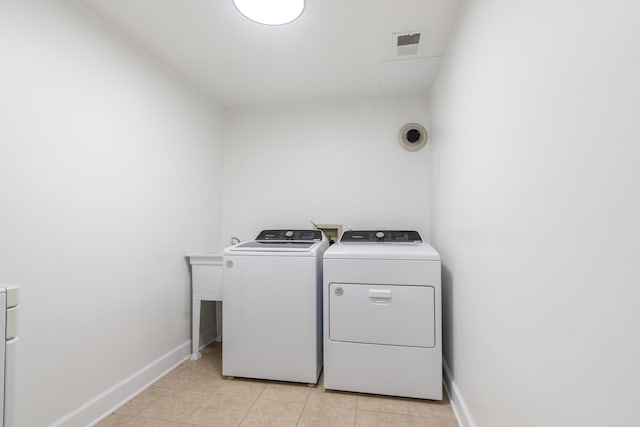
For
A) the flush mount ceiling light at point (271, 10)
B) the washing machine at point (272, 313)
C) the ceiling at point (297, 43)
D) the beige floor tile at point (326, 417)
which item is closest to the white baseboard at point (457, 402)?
the beige floor tile at point (326, 417)

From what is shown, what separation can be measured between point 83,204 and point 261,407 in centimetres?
144

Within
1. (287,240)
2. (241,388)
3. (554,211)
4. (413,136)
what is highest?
(413,136)

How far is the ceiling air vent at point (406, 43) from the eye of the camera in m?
1.74

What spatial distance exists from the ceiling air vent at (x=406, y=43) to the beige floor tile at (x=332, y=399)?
7.18 feet

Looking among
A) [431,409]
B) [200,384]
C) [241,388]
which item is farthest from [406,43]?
[200,384]

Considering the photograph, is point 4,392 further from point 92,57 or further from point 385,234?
point 385,234

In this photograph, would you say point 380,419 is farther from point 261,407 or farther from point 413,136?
point 413,136

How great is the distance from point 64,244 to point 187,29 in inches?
51.7

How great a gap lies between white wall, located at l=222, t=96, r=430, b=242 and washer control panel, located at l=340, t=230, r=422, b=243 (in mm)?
175

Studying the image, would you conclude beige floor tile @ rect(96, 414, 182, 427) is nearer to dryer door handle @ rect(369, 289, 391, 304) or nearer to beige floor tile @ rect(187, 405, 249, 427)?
beige floor tile @ rect(187, 405, 249, 427)

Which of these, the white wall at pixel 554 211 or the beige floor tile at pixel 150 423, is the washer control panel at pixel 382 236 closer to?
the white wall at pixel 554 211

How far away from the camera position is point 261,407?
167 cm

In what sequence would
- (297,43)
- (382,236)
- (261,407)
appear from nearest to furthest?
(261,407)
(297,43)
(382,236)

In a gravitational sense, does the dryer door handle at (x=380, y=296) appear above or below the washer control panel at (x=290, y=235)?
below
